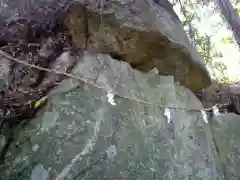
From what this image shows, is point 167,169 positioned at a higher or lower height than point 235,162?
higher

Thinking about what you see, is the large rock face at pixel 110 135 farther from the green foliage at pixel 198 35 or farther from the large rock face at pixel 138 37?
the green foliage at pixel 198 35

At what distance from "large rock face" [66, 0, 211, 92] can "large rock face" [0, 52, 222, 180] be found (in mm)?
285

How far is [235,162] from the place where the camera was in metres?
4.11

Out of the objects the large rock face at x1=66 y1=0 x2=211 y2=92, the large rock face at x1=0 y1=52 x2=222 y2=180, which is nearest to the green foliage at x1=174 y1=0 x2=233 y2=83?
the large rock face at x1=66 y1=0 x2=211 y2=92

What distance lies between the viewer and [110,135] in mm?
3176

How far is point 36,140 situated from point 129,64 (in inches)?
75.4

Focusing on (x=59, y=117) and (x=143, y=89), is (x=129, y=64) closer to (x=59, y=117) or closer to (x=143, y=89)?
(x=143, y=89)

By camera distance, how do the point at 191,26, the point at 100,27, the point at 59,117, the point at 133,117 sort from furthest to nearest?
the point at 191,26, the point at 100,27, the point at 133,117, the point at 59,117

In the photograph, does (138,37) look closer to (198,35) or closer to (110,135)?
(110,135)

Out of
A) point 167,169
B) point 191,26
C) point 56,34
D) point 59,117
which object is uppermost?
point 56,34

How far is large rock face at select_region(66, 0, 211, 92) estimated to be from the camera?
158 inches

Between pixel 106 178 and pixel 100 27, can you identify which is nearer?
pixel 106 178

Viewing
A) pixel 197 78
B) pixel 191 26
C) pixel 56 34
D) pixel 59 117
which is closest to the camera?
pixel 59 117

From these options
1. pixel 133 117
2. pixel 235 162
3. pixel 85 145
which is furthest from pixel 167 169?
pixel 235 162
